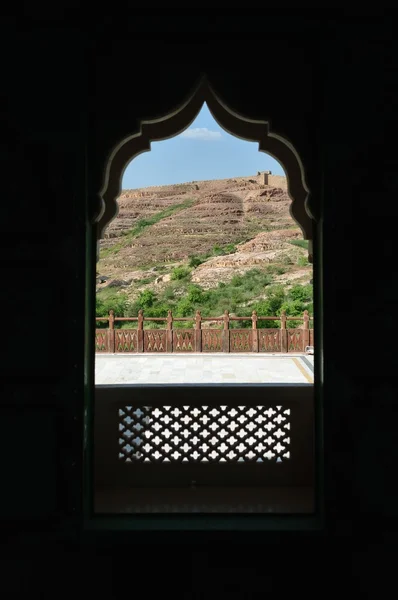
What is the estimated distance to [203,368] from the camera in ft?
43.1

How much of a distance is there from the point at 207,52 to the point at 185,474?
2168 mm

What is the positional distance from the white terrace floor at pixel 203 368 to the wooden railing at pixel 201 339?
25 cm

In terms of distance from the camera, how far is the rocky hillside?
30422mm

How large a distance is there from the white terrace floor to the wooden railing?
25 cm

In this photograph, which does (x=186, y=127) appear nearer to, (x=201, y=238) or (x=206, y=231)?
(x=201, y=238)

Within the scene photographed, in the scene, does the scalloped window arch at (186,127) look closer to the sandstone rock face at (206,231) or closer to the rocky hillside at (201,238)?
the rocky hillside at (201,238)

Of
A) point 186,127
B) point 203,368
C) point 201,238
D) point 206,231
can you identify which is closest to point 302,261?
point 201,238

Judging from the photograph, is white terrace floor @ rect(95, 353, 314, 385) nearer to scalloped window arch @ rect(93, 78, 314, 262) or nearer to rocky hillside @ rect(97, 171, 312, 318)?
scalloped window arch @ rect(93, 78, 314, 262)

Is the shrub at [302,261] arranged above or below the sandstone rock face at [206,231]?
below

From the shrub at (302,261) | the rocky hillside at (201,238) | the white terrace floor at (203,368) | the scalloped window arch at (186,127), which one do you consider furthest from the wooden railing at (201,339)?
the shrub at (302,261)

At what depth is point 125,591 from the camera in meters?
1.79

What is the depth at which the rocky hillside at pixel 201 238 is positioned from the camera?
1198 inches
